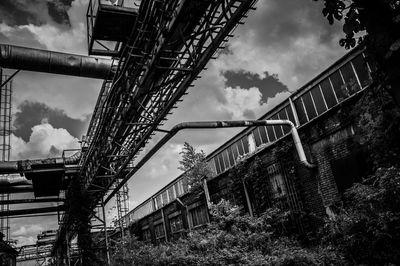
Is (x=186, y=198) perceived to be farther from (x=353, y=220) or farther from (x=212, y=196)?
(x=353, y=220)

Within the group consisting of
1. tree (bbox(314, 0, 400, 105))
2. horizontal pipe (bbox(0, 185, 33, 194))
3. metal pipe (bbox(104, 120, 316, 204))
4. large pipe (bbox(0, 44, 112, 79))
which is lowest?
tree (bbox(314, 0, 400, 105))

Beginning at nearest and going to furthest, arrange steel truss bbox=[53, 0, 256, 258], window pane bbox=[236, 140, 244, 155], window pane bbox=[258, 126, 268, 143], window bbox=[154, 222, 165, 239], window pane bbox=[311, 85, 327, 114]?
steel truss bbox=[53, 0, 256, 258]
window pane bbox=[311, 85, 327, 114]
window pane bbox=[258, 126, 268, 143]
window pane bbox=[236, 140, 244, 155]
window bbox=[154, 222, 165, 239]

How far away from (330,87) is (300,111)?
4.98 feet

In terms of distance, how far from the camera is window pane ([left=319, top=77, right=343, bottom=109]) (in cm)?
989

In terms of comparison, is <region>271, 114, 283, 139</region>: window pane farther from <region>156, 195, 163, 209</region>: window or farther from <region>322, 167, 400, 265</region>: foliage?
<region>156, 195, 163, 209</region>: window

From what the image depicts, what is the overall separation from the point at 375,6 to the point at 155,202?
2616 cm

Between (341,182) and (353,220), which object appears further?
(341,182)

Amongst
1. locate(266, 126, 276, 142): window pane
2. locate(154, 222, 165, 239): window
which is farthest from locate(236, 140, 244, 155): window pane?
locate(154, 222, 165, 239): window

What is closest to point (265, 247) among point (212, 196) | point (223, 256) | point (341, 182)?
point (223, 256)

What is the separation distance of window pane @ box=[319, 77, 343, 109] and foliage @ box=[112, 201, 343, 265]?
14.1 feet

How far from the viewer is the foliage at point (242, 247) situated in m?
7.81

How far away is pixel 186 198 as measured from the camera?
18.2 metres

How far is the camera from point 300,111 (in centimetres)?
1132

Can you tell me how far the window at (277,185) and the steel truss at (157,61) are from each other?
5.00 metres
